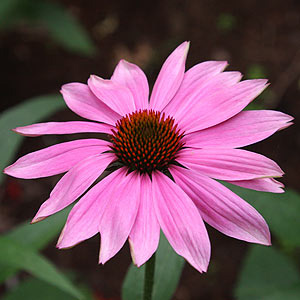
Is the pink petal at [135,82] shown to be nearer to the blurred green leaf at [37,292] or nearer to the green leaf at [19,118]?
the green leaf at [19,118]

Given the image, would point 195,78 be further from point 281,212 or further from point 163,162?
point 281,212

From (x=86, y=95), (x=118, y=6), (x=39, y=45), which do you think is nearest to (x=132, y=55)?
(x=118, y=6)

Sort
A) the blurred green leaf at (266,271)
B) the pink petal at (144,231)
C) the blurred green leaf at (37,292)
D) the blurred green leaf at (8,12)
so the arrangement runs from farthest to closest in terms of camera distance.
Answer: the blurred green leaf at (8,12), the blurred green leaf at (266,271), the blurred green leaf at (37,292), the pink petal at (144,231)

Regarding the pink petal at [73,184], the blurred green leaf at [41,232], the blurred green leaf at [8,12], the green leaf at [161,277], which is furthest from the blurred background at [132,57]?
the pink petal at [73,184]

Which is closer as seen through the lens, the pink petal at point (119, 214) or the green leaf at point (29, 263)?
the pink petal at point (119, 214)

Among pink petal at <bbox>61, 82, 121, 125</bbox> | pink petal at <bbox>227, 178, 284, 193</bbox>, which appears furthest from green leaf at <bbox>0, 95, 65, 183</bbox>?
pink petal at <bbox>227, 178, 284, 193</bbox>

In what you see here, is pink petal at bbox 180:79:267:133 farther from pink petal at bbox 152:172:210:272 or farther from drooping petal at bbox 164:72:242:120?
pink petal at bbox 152:172:210:272
